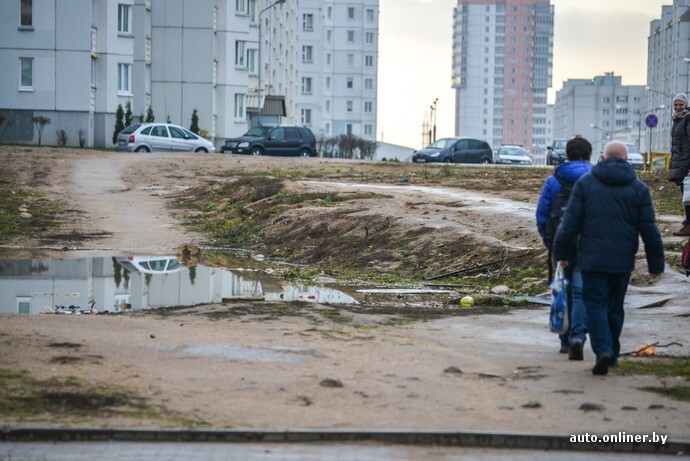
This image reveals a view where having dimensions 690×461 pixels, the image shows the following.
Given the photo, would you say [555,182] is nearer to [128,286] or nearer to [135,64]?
[128,286]

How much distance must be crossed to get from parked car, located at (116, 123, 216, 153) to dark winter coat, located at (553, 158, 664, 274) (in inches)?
1640

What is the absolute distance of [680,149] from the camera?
16.5 meters

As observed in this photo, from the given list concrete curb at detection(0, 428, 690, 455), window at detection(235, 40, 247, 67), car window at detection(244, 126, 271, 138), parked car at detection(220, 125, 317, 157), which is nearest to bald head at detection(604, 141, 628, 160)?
concrete curb at detection(0, 428, 690, 455)

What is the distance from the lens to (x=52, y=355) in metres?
9.40

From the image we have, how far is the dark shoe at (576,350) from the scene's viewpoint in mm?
9828

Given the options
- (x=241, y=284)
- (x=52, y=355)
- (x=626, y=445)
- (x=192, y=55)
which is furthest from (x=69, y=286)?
(x=192, y=55)

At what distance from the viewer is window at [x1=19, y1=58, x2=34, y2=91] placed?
197 ft

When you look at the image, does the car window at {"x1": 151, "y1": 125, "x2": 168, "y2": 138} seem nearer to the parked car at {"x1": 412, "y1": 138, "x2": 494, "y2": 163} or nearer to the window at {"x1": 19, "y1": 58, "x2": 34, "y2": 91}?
the window at {"x1": 19, "y1": 58, "x2": 34, "y2": 91}

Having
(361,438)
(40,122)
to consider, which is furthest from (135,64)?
(361,438)

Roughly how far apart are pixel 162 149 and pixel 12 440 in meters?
44.2

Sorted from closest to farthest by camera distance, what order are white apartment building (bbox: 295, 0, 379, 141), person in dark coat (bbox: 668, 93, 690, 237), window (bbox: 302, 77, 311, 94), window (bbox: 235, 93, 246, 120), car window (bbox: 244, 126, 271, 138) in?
1. person in dark coat (bbox: 668, 93, 690, 237)
2. car window (bbox: 244, 126, 271, 138)
3. window (bbox: 235, 93, 246, 120)
4. window (bbox: 302, 77, 311, 94)
5. white apartment building (bbox: 295, 0, 379, 141)

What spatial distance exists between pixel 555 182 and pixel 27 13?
54040mm

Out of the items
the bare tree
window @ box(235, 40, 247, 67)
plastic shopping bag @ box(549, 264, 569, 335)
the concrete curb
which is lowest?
the concrete curb

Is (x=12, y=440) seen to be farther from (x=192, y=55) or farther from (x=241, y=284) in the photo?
(x=192, y=55)
